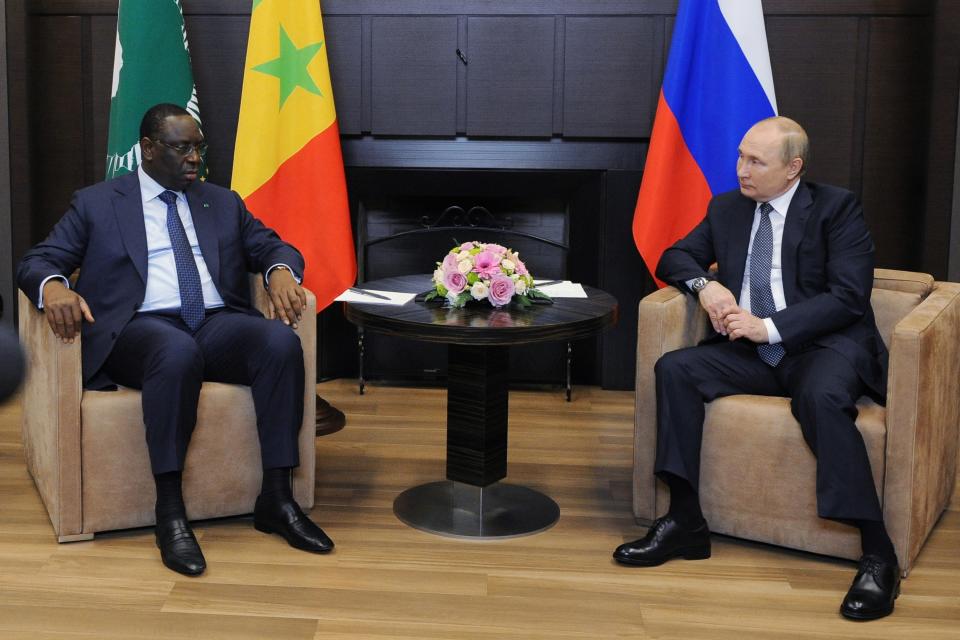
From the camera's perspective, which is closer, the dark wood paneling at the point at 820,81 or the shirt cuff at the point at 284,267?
the shirt cuff at the point at 284,267

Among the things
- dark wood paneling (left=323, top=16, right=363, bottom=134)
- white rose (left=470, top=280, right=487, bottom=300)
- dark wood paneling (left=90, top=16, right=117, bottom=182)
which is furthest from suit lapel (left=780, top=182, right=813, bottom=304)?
dark wood paneling (left=90, top=16, right=117, bottom=182)

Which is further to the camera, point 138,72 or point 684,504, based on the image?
point 138,72

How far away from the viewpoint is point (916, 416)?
2510 millimetres

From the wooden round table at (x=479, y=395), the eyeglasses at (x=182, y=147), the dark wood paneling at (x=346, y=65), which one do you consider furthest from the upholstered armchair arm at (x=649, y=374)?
the dark wood paneling at (x=346, y=65)

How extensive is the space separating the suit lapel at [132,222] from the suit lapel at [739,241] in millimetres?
1617

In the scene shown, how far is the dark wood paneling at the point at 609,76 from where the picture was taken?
4262 mm

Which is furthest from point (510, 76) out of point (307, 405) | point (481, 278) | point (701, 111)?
point (307, 405)

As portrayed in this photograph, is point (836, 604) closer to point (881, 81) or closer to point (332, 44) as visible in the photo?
point (881, 81)

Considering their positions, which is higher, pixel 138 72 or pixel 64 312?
pixel 138 72

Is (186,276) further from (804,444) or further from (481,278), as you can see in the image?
(804,444)

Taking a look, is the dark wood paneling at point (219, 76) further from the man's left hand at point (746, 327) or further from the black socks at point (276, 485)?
the man's left hand at point (746, 327)

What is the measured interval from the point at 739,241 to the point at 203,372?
151 cm

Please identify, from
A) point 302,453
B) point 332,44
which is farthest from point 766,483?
point 332,44

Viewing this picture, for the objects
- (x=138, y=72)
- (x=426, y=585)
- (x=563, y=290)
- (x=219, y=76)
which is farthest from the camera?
(x=219, y=76)
